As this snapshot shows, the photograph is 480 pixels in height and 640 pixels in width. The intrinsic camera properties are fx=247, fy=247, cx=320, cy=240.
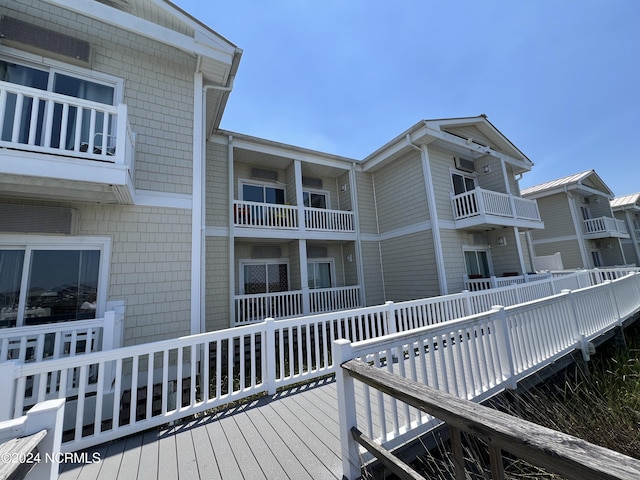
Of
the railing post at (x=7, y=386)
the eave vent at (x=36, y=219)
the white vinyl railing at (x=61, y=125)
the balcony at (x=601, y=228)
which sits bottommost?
the railing post at (x=7, y=386)

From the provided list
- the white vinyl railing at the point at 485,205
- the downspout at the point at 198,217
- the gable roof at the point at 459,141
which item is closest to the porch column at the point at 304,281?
the downspout at the point at 198,217

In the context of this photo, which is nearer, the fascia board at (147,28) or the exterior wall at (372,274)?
the fascia board at (147,28)

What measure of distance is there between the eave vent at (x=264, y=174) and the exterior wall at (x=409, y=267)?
513 centimetres

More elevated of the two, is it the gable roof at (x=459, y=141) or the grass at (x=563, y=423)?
the gable roof at (x=459, y=141)

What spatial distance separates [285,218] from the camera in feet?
27.6

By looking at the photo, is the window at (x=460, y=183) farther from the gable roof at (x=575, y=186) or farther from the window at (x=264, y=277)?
the gable roof at (x=575, y=186)

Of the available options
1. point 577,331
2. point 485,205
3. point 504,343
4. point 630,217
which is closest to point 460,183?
point 485,205

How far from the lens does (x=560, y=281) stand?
8438mm

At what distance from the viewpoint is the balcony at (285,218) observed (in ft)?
25.6

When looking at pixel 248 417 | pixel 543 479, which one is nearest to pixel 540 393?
pixel 543 479

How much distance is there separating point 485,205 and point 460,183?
1967 millimetres

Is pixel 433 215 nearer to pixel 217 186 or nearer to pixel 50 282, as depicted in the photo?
pixel 217 186

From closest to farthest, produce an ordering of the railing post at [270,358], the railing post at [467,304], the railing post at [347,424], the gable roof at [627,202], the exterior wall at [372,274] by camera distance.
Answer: the railing post at [347,424] < the railing post at [270,358] < the railing post at [467,304] < the exterior wall at [372,274] < the gable roof at [627,202]

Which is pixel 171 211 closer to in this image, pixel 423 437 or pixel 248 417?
pixel 248 417
